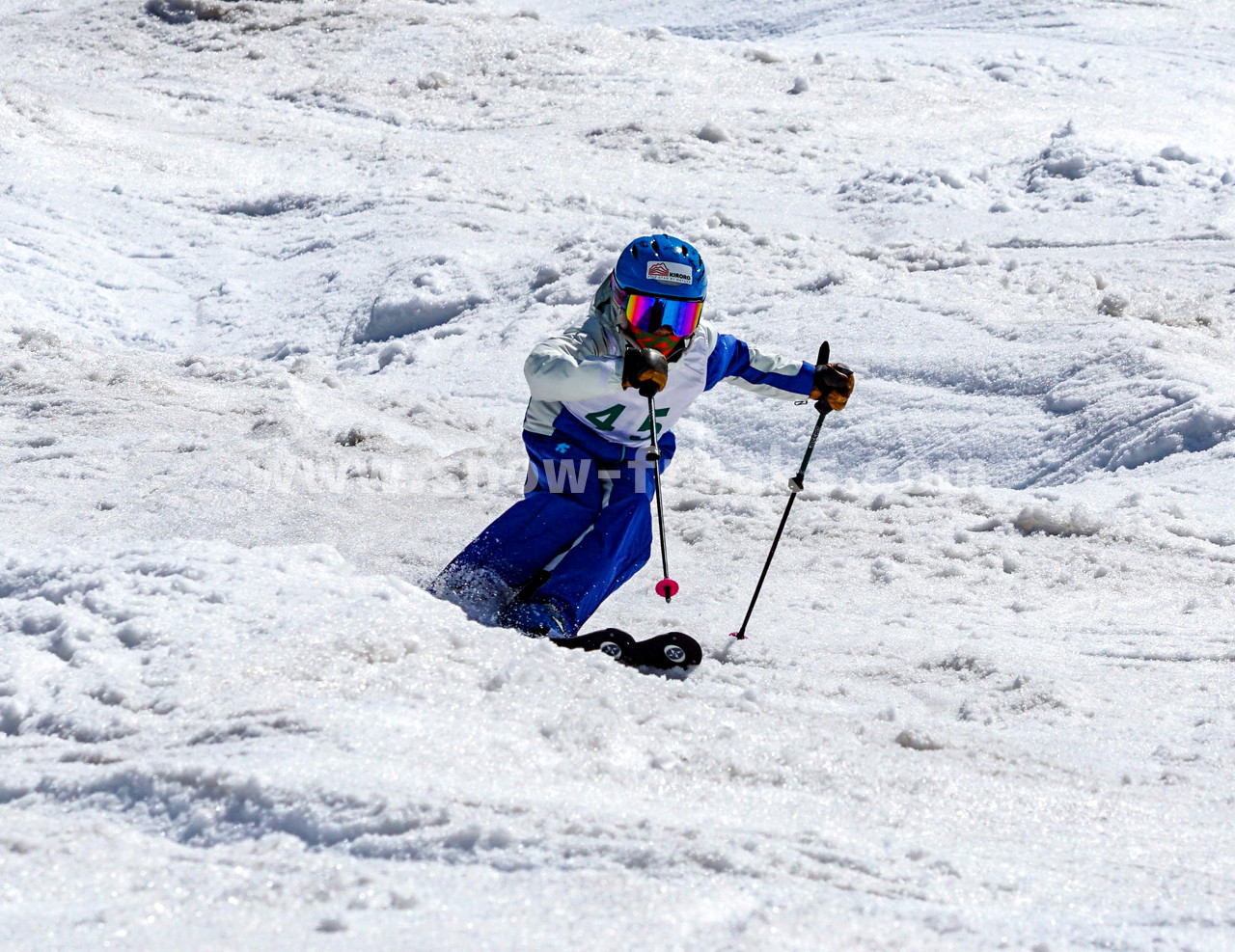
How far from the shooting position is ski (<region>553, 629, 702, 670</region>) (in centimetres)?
413

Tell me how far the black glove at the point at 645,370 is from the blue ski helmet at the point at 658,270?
1.35ft

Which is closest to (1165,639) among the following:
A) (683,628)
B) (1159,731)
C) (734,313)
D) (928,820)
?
(1159,731)

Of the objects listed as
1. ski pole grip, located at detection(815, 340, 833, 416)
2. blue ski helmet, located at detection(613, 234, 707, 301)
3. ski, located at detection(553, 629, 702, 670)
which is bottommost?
ski, located at detection(553, 629, 702, 670)

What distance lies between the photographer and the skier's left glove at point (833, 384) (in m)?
5.14

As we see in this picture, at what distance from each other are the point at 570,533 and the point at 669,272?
3.35 ft

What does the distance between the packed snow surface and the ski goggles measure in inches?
44.1

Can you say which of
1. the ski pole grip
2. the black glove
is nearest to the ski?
the black glove

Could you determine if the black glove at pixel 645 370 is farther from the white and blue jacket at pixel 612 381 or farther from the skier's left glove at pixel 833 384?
the skier's left glove at pixel 833 384

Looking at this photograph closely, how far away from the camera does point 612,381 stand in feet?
14.9

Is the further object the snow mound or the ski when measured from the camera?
the snow mound

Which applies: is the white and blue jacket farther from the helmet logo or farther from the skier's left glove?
the helmet logo

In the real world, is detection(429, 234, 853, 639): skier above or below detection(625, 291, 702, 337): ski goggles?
below

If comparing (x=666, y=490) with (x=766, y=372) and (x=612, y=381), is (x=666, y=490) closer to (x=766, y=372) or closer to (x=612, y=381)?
(x=766, y=372)

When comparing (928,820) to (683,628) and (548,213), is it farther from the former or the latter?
(548,213)
